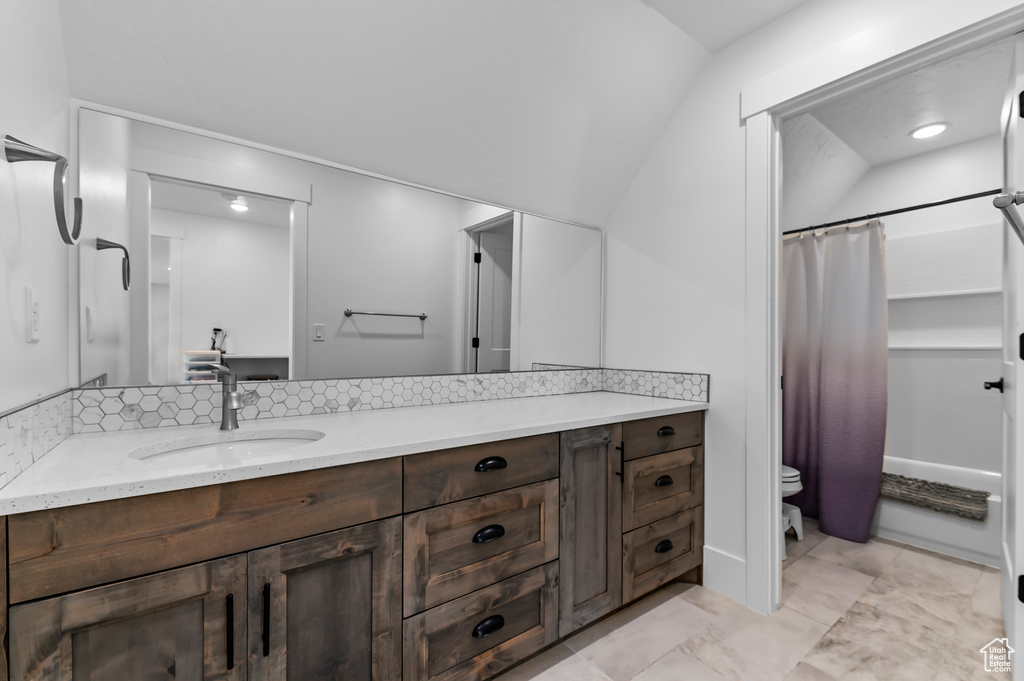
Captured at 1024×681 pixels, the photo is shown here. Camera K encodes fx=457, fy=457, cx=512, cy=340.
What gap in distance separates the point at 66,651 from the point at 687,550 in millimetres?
2053

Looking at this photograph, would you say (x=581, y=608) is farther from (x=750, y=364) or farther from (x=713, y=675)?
(x=750, y=364)

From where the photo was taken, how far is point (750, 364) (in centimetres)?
197

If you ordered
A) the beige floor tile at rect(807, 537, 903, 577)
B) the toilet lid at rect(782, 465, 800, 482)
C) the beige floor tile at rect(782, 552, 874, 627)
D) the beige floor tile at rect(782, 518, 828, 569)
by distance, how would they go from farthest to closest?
the toilet lid at rect(782, 465, 800, 482)
the beige floor tile at rect(782, 518, 828, 569)
the beige floor tile at rect(807, 537, 903, 577)
the beige floor tile at rect(782, 552, 874, 627)

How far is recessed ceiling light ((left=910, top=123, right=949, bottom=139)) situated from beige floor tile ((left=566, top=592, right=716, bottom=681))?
9.56 ft

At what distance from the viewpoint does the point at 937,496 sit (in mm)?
2514

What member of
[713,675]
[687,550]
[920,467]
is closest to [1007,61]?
[920,467]

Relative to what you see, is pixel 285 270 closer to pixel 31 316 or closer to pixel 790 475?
pixel 31 316

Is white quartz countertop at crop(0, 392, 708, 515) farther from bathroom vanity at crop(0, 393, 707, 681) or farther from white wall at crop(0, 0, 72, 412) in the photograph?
white wall at crop(0, 0, 72, 412)

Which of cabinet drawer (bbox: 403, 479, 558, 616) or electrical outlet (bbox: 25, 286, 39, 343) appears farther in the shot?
cabinet drawer (bbox: 403, 479, 558, 616)

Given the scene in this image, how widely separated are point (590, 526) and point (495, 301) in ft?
3.68

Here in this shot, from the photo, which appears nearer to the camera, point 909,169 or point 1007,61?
point 1007,61

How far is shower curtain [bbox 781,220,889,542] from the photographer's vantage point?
262cm

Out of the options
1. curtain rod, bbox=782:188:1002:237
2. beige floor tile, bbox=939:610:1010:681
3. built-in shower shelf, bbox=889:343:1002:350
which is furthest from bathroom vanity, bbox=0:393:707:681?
built-in shower shelf, bbox=889:343:1002:350

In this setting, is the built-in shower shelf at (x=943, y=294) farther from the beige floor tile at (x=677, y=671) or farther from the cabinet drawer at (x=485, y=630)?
the cabinet drawer at (x=485, y=630)
